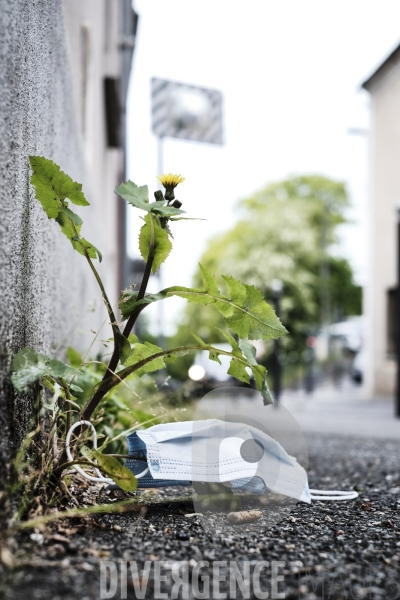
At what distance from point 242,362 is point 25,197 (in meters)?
0.86

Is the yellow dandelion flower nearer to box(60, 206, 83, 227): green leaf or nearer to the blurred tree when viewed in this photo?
box(60, 206, 83, 227): green leaf

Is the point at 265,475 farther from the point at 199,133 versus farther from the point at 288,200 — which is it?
the point at 288,200

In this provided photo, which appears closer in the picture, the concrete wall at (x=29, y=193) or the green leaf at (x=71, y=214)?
the concrete wall at (x=29, y=193)

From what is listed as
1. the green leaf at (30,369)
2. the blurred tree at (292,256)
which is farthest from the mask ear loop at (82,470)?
the blurred tree at (292,256)

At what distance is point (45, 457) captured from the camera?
6.61ft

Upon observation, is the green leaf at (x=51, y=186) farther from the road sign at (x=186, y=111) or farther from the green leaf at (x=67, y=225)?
the road sign at (x=186, y=111)

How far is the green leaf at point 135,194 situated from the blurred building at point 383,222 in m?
12.0

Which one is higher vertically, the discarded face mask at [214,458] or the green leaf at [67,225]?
the green leaf at [67,225]

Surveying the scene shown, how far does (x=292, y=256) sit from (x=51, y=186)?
30.8 m

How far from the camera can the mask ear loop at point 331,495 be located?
261 centimetres

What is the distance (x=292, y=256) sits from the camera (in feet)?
106

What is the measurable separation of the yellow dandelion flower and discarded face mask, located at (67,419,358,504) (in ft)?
2.62

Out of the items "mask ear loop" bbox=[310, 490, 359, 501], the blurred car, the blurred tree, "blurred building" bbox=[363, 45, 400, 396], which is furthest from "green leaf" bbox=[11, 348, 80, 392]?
the blurred tree

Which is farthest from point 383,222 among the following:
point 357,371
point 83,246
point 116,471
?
point 116,471
